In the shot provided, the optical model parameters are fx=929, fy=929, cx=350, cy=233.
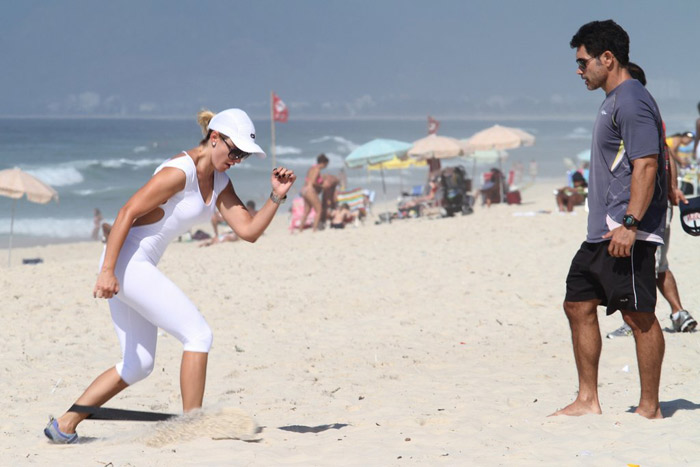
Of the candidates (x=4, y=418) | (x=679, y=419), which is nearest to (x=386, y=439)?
(x=679, y=419)

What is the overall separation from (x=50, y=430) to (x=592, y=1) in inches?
7682

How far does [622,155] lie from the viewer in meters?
4.02

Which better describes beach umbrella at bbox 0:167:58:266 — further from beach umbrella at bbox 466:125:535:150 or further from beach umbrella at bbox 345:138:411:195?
beach umbrella at bbox 466:125:535:150

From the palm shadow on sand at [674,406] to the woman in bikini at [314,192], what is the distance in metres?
11.9

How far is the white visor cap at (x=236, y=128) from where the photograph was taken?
398 cm

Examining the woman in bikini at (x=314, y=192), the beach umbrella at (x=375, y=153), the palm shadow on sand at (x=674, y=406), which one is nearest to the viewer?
the palm shadow on sand at (x=674, y=406)

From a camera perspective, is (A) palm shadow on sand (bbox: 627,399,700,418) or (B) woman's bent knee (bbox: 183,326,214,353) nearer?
(B) woman's bent knee (bbox: 183,326,214,353)

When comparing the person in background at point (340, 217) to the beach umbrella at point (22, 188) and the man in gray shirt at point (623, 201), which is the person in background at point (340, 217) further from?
the man in gray shirt at point (623, 201)

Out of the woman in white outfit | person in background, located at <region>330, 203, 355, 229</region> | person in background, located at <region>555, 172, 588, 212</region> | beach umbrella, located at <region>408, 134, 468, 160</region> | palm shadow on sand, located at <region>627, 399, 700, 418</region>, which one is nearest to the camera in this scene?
the woman in white outfit

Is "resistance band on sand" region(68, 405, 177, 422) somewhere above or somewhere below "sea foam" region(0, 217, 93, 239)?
below

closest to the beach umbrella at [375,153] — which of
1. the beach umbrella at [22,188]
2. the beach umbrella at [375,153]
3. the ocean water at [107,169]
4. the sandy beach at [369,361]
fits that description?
the beach umbrella at [375,153]

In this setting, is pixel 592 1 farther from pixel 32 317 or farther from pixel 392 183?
pixel 32 317

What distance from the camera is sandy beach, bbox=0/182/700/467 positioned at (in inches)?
153

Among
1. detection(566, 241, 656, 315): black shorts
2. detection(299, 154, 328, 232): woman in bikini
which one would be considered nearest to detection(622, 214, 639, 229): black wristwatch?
detection(566, 241, 656, 315): black shorts
